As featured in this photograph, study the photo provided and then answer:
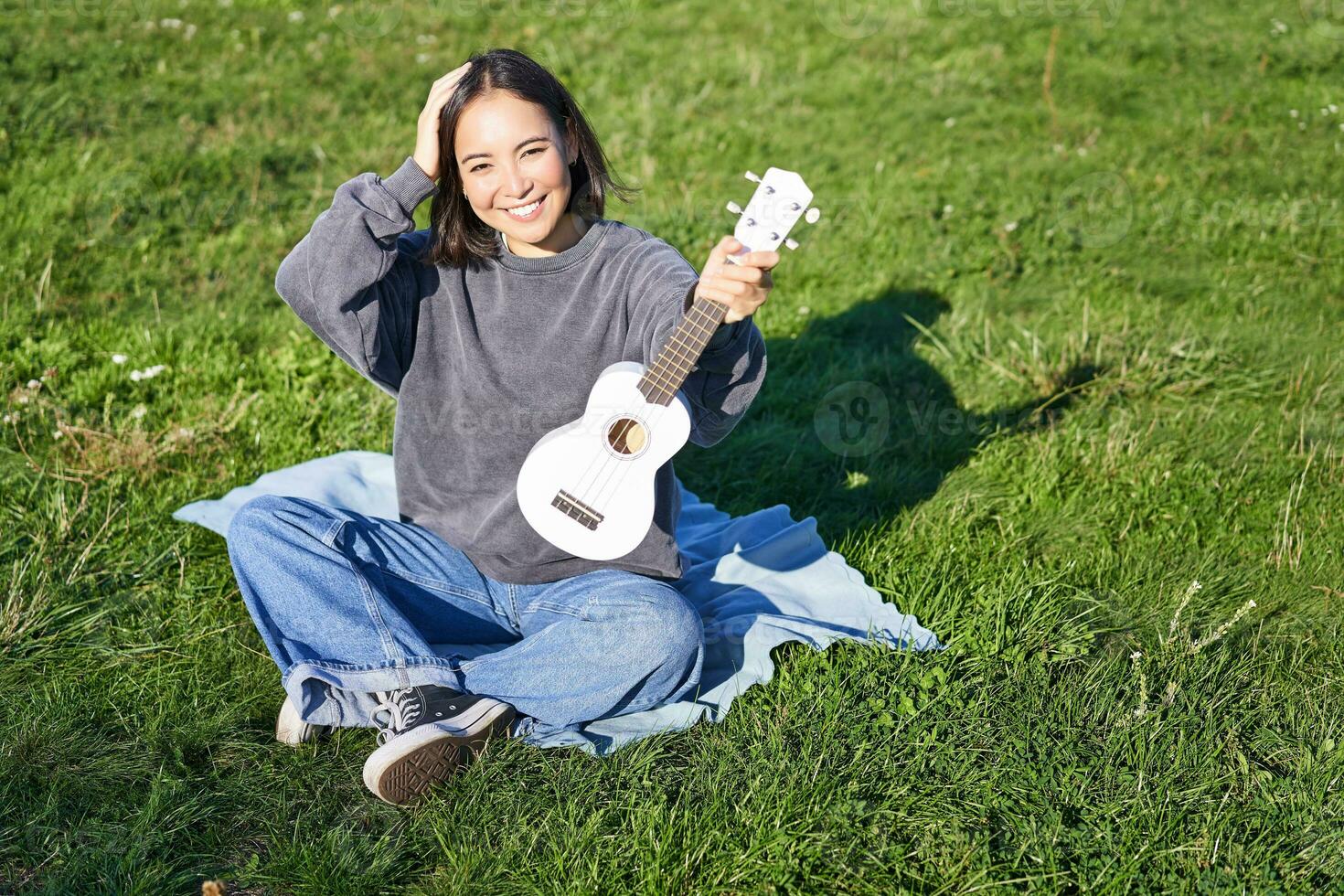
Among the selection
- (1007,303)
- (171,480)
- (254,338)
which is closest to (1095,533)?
(1007,303)

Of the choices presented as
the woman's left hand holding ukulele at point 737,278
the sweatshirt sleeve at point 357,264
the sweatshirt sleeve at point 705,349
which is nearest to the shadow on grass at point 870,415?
the sweatshirt sleeve at point 705,349

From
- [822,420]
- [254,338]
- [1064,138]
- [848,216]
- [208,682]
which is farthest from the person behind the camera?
[1064,138]

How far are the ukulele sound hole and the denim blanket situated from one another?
0.53 meters

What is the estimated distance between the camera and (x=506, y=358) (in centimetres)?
331

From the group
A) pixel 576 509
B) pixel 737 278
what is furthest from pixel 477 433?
pixel 737 278

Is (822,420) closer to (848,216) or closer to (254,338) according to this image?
(848,216)

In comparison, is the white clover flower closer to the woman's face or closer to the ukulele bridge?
the woman's face

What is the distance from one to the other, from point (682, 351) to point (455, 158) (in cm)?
83

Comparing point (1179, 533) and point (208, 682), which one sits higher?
point (208, 682)

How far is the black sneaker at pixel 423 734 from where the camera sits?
292 cm

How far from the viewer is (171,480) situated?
4.34m

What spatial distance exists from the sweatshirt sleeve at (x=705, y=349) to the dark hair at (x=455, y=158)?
0.27m

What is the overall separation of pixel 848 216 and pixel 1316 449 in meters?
2.67

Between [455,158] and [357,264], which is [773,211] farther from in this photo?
[357,264]
